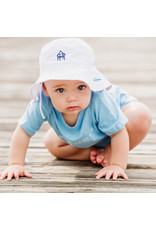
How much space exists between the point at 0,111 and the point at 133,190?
1995mm

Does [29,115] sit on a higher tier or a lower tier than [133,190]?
higher

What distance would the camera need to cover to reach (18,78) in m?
5.09

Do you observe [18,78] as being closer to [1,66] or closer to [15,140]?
[1,66]

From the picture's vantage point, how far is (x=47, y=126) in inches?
124

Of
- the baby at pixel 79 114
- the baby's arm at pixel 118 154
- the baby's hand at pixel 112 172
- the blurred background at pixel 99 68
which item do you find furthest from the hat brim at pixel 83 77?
the blurred background at pixel 99 68

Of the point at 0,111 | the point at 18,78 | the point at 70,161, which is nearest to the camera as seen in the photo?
the point at 70,161

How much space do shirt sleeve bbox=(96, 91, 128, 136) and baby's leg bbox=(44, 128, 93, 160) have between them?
291 mm

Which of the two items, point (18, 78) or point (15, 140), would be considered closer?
point (15, 140)

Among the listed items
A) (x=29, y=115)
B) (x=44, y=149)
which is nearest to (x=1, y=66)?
(x=44, y=149)

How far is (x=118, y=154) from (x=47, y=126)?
3.79 feet

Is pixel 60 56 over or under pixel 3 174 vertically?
over

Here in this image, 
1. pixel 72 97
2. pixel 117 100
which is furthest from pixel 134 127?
pixel 72 97

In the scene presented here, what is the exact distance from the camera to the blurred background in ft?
12.8

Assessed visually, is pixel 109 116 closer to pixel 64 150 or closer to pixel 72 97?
pixel 72 97
